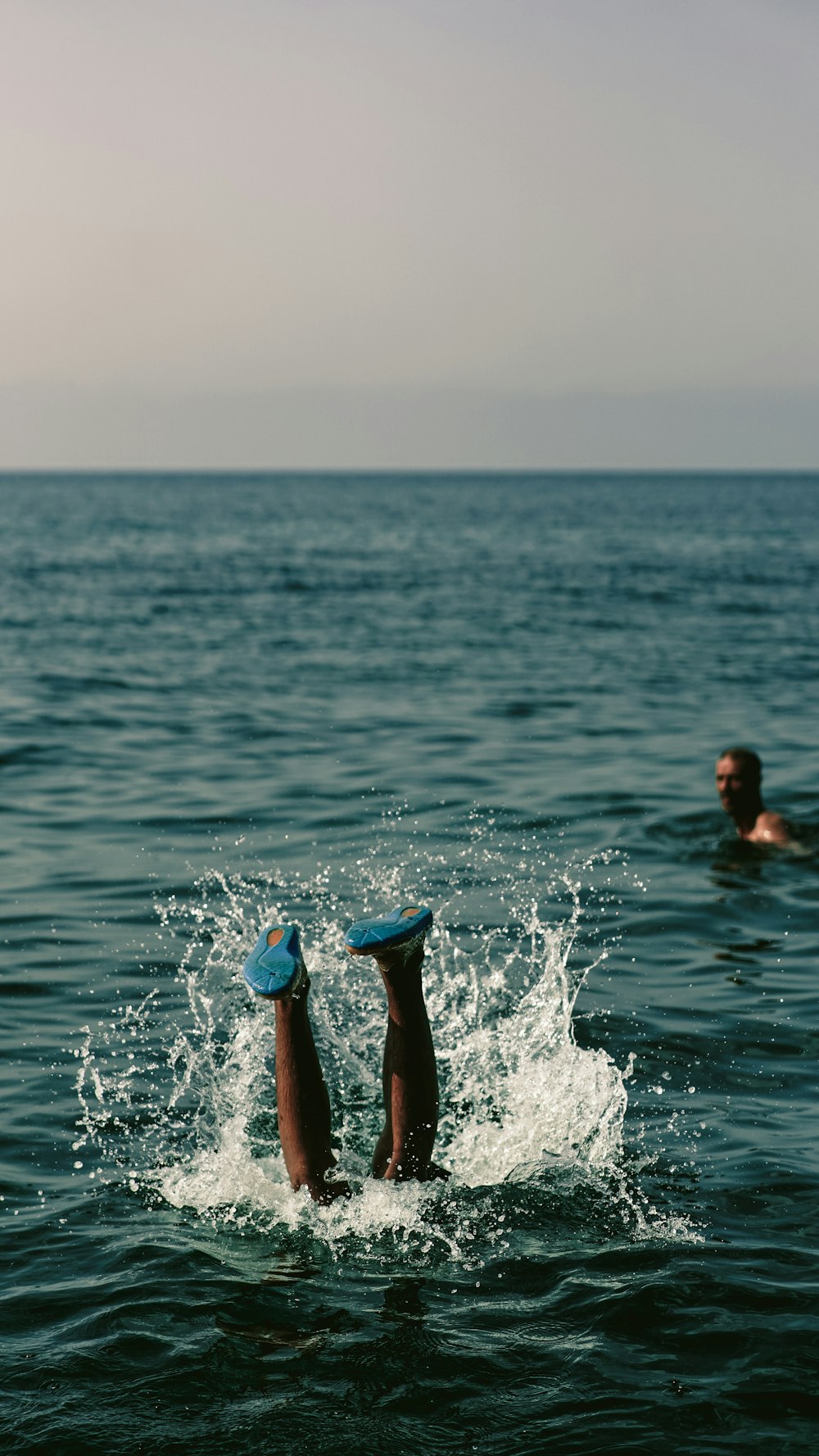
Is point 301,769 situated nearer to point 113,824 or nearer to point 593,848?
point 113,824

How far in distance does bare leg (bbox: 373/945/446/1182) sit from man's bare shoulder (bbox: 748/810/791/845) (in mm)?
8181

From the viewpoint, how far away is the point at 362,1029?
9633 millimetres

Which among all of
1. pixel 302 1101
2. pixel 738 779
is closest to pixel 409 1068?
pixel 302 1101

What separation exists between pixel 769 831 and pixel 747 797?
0.42 metres

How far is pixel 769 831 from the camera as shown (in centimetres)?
1448

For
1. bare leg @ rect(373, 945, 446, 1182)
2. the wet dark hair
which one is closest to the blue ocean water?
bare leg @ rect(373, 945, 446, 1182)

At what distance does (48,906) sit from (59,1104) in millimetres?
3880

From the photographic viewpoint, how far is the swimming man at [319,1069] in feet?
22.6

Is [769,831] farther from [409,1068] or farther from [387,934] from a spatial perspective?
[387,934]

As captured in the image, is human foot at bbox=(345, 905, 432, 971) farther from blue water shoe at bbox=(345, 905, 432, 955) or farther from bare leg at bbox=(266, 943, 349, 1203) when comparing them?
bare leg at bbox=(266, 943, 349, 1203)

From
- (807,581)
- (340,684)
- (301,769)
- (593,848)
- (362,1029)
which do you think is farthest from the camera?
(807,581)

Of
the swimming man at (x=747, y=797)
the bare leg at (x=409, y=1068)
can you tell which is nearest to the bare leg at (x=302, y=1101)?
the bare leg at (x=409, y=1068)

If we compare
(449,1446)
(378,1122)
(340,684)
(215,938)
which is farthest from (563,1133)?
(340,684)

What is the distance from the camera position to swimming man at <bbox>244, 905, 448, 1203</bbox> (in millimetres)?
6895
